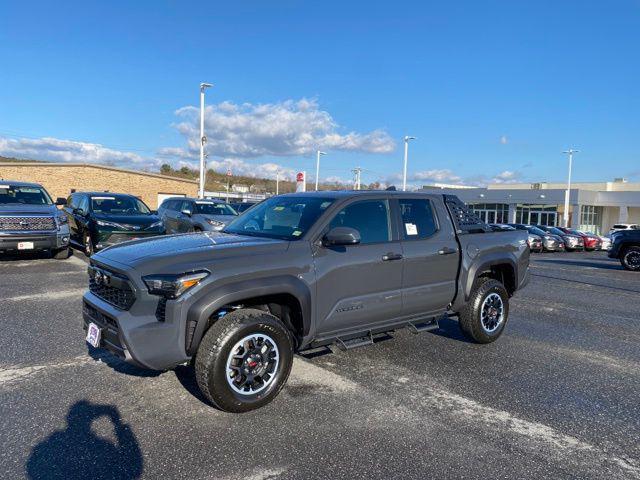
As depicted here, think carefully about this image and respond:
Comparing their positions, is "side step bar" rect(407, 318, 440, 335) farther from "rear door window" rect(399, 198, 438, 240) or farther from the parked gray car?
the parked gray car

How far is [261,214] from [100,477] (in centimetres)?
292

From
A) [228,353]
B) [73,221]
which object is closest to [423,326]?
[228,353]

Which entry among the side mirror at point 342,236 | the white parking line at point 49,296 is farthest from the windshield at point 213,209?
the side mirror at point 342,236

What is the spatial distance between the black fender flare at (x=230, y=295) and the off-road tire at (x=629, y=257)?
15.9 metres

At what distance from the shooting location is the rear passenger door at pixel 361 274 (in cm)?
433

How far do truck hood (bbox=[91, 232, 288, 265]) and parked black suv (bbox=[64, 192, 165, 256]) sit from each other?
685cm

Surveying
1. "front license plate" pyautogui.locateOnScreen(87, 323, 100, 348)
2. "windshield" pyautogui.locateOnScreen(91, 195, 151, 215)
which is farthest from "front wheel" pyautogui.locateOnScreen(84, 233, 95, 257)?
"front license plate" pyautogui.locateOnScreen(87, 323, 100, 348)

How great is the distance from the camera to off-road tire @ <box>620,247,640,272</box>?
16078mm

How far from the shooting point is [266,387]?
4.00 m

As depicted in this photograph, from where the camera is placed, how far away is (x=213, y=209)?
15.5m

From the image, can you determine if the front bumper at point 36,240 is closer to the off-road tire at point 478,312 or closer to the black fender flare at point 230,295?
the black fender flare at point 230,295

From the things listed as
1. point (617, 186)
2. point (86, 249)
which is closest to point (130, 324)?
point (86, 249)

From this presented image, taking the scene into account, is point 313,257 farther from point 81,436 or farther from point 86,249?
point 86,249

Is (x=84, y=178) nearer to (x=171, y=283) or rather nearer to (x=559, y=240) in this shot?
(x=559, y=240)
